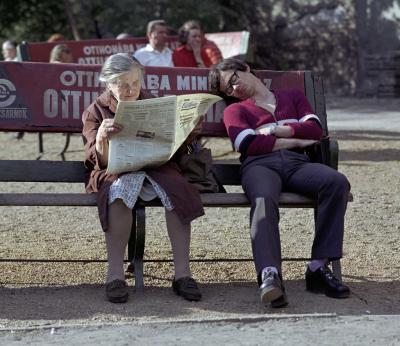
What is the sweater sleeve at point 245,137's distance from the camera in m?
5.61

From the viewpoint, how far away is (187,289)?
5270 mm

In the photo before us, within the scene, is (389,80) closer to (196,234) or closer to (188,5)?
(188,5)

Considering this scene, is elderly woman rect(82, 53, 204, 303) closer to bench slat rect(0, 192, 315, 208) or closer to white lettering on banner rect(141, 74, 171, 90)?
bench slat rect(0, 192, 315, 208)

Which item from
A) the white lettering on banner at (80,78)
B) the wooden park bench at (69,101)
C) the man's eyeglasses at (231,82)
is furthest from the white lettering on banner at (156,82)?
the man's eyeglasses at (231,82)

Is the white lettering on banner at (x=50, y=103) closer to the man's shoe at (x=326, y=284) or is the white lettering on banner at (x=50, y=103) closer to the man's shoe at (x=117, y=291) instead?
the man's shoe at (x=117, y=291)

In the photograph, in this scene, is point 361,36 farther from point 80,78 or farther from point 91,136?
point 91,136

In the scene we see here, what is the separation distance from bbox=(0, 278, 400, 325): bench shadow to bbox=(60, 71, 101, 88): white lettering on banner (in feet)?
4.28

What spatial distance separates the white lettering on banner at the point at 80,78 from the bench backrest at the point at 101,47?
215 inches

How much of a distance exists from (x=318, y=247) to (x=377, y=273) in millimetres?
799

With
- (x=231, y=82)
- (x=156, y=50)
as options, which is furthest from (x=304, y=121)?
A: (x=156, y=50)

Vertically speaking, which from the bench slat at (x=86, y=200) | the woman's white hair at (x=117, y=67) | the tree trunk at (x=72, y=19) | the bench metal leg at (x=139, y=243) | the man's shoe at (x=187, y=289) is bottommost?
the man's shoe at (x=187, y=289)

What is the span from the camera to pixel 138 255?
17.9ft

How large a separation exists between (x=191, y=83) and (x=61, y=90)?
809mm

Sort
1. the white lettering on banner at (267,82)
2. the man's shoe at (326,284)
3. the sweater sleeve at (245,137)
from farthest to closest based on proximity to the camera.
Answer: the white lettering on banner at (267,82) → the sweater sleeve at (245,137) → the man's shoe at (326,284)
